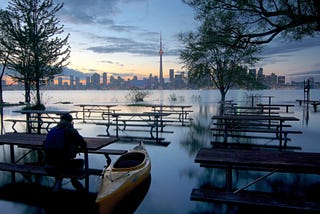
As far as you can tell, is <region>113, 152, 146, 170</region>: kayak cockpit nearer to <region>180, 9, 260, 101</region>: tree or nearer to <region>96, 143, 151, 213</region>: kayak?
<region>96, 143, 151, 213</region>: kayak

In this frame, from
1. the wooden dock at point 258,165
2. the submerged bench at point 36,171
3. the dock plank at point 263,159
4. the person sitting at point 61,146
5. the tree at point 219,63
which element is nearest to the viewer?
the wooden dock at point 258,165

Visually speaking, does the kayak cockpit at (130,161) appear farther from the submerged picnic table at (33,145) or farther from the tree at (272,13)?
the tree at (272,13)

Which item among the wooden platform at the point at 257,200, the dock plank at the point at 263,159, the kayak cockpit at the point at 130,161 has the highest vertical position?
the dock plank at the point at 263,159

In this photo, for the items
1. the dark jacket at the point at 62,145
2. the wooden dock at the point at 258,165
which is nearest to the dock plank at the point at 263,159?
the wooden dock at the point at 258,165

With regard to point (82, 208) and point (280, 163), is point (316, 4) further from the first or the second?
point (82, 208)

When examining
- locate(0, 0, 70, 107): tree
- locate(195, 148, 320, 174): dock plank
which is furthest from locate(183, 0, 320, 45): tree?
locate(0, 0, 70, 107): tree

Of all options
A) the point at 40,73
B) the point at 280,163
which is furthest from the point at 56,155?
the point at 40,73

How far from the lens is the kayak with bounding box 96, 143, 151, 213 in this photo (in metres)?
3.93

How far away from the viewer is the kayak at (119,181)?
393 centimetres

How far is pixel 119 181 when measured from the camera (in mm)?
4328

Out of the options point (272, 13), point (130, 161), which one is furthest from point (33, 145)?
point (272, 13)

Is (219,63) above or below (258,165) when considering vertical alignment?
above

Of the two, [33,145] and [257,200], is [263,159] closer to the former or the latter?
[257,200]

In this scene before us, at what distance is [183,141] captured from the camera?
1017 cm
